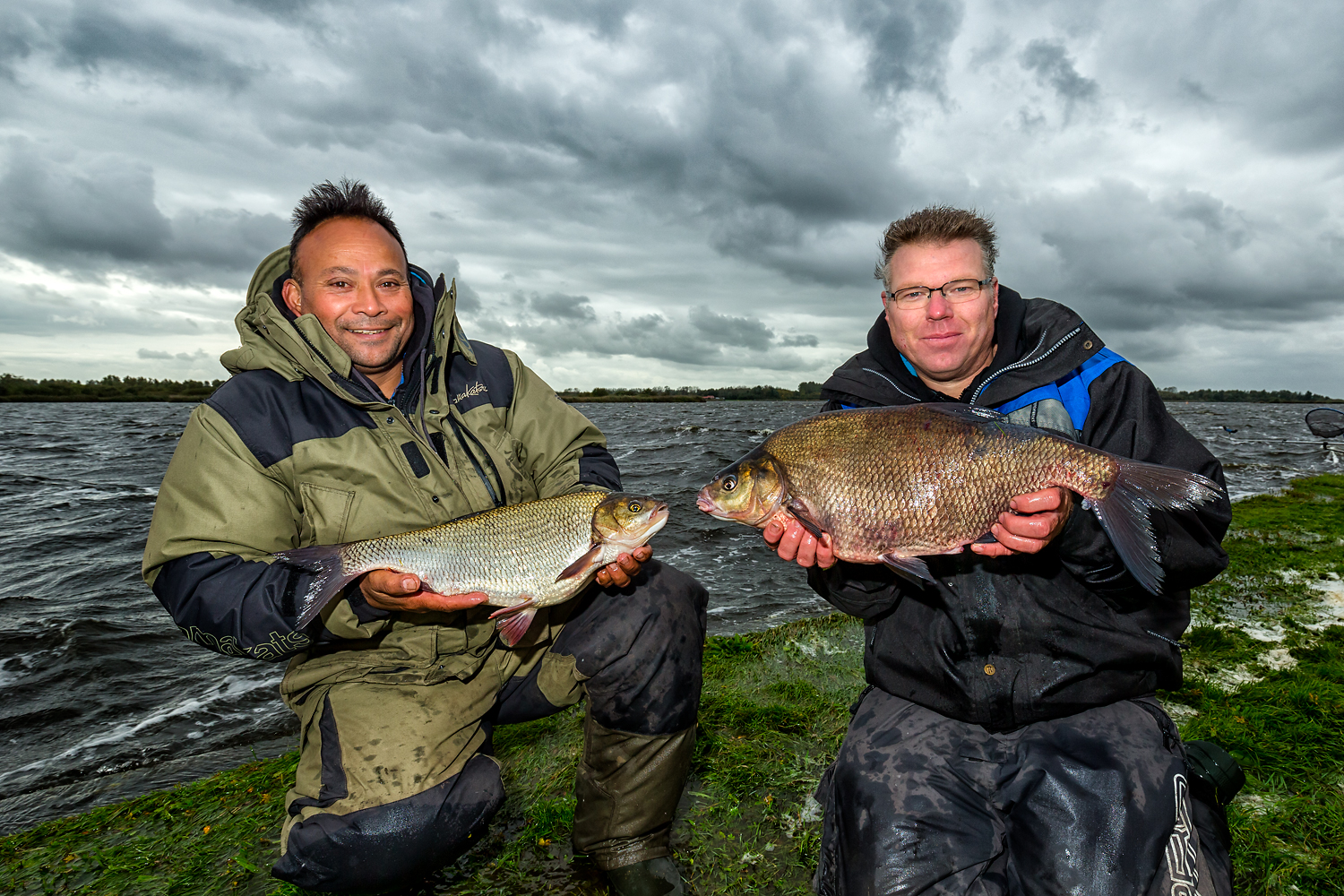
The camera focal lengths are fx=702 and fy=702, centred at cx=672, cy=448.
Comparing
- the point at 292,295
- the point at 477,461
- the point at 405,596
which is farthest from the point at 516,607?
the point at 292,295

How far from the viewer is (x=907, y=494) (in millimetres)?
3012

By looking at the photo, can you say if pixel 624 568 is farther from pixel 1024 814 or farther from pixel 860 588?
pixel 1024 814

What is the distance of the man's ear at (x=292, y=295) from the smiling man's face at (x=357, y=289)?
0.09ft

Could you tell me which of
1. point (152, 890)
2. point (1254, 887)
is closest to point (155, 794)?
point (152, 890)

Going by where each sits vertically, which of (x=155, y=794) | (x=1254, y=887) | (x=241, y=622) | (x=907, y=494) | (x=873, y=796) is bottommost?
(x=155, y=794)

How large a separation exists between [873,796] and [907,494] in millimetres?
1197

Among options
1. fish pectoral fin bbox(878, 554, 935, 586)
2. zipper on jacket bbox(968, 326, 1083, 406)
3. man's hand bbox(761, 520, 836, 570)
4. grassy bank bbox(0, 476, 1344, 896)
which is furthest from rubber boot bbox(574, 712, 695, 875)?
zipper on jacket bbox(968, 326, 1083, 406)

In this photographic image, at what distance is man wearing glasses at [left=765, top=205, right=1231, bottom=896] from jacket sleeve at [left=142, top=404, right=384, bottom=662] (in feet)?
7.15

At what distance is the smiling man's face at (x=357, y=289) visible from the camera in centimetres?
357

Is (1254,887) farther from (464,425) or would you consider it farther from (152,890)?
(152,890)

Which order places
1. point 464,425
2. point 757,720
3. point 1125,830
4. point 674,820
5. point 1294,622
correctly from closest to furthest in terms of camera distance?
point 1125,830, point 674,820, point 464,425, point 757,720, point 1294,622

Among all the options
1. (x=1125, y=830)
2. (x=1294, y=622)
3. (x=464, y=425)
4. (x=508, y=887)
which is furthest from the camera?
(x=1294, y=622)

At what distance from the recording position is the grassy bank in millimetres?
2883

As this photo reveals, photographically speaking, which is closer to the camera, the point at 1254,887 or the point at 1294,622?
the point at 1254,887
